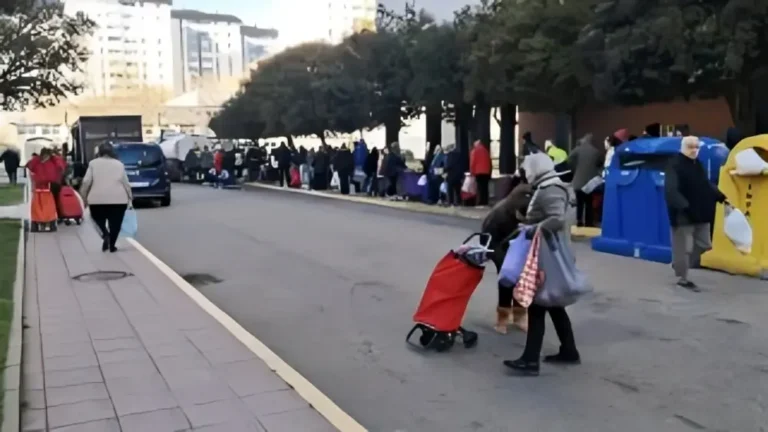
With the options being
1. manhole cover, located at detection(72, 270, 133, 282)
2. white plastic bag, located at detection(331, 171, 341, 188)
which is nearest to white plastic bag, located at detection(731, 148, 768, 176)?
manhole cover, located at detection(72, 270, 133, 282)

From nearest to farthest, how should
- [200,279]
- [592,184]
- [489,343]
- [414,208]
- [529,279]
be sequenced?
[529,279] → [489,343] → [200,279] → [592,184] → [414,208]

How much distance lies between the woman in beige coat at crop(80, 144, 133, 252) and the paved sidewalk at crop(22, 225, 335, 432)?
2.35 metres

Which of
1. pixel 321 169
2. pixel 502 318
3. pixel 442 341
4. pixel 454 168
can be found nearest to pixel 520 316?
pixel 502 318

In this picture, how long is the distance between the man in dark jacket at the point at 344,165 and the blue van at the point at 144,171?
590 cm

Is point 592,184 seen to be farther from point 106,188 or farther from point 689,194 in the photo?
point 106,188

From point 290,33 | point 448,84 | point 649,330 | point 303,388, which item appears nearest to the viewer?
point 303,388

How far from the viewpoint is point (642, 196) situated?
12.9 meters

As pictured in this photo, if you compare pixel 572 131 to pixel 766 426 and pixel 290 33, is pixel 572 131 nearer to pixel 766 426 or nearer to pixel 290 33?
pixel 766 426

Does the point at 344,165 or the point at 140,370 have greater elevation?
the point at 344,165

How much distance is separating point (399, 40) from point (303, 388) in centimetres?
2354

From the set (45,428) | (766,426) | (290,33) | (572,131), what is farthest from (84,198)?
(290,33)

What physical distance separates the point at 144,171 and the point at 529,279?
20.0 metres

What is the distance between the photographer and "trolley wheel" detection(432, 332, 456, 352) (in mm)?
7723

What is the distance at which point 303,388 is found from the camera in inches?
249
